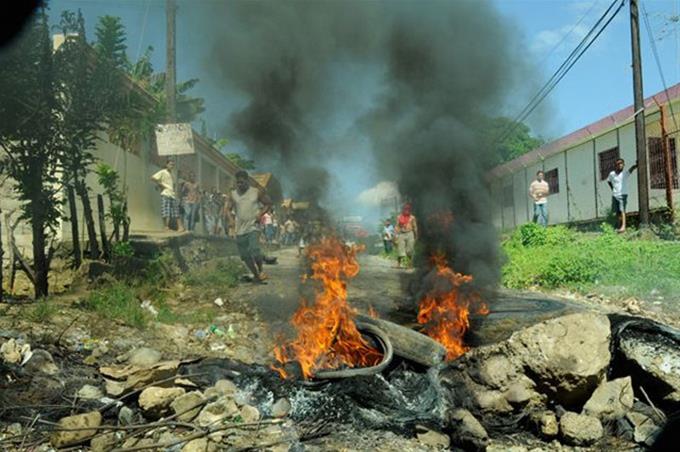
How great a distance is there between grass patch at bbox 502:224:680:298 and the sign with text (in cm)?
687

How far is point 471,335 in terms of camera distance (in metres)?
6.71

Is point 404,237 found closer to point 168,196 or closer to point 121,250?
point 168,196

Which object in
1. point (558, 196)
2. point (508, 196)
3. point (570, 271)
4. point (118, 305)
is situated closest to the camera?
point (118, 305)

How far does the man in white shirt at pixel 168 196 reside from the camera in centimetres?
1230

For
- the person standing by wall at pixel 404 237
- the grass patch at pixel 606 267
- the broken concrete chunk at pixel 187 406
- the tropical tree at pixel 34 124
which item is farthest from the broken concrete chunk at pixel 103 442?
the person standing by wall at pixel 404 237

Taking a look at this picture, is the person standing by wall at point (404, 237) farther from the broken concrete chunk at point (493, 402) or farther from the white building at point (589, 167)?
the broken concrete chunk at point (493, 402)

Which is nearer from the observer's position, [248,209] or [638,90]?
[248,209]

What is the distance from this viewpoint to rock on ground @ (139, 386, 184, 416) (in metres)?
4.25

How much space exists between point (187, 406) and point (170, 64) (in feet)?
32.4

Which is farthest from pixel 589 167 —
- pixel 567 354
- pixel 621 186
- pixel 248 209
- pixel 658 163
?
pixel 567 354

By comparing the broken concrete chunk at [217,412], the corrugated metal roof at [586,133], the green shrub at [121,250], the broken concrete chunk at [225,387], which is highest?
the corrugated metal roof at [586,133]

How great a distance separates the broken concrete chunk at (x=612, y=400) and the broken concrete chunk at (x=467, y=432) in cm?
86

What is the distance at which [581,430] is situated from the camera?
414cm

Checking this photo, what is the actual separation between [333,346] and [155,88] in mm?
15123
